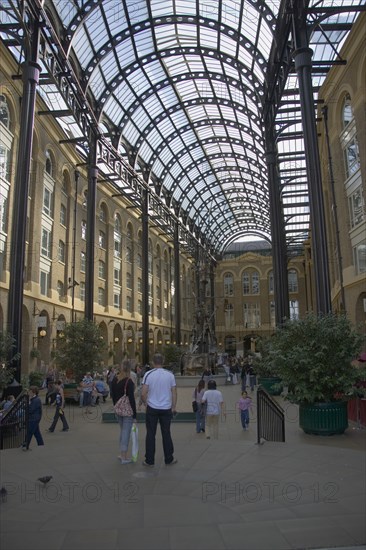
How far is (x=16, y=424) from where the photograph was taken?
9070 mm

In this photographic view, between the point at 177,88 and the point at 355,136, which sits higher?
the point at 177,88

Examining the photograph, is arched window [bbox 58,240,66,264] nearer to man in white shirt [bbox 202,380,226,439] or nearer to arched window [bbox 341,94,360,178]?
arched window [bbox 341,94,360,178]

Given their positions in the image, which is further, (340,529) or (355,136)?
(355,136)

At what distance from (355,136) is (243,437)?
19.4 metres

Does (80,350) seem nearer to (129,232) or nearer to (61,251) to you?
(61,251)

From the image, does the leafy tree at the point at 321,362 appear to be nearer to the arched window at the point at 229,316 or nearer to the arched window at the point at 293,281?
the arched window at the point at 293,281

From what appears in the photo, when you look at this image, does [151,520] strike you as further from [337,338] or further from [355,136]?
[355,136]

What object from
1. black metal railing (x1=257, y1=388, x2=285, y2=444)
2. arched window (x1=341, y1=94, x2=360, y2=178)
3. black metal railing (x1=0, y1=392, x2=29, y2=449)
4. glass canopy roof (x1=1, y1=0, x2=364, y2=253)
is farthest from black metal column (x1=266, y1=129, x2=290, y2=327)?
black metal railing (x1=0, y1=392, x2=29, y2=449)

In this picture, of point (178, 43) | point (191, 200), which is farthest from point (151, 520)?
point (191, 200)

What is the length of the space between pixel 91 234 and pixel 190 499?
74.9 ft

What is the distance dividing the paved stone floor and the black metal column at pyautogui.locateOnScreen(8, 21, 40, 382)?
766cm

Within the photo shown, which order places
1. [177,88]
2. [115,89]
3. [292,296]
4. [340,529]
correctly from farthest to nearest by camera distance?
[292,296] < [177,88] < [115,89] < [340,529]

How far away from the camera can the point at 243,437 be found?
1115cm

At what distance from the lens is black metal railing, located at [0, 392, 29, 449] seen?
8.73 metres
